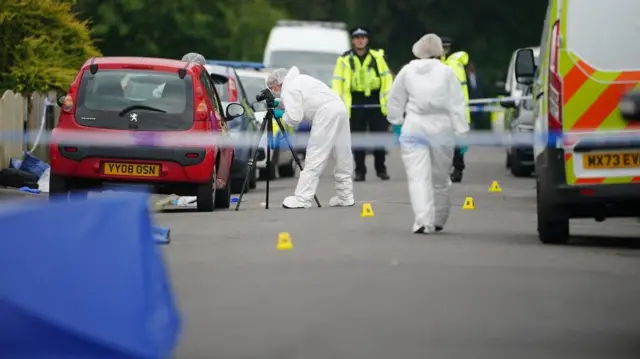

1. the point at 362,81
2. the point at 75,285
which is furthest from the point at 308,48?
the point at 75,285

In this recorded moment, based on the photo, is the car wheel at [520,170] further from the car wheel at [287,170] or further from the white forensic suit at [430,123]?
the white forensic suit at [430,123]

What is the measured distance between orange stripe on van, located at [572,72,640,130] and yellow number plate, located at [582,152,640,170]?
0.89 ft

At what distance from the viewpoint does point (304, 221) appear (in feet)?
55.4

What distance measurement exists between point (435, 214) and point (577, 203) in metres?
2.26

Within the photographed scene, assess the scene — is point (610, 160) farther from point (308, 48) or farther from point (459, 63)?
point (308, 48)

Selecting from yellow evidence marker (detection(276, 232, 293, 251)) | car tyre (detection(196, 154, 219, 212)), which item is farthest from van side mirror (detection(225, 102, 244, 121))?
yellow evidence marker (detection(276, 232, 293, 251))

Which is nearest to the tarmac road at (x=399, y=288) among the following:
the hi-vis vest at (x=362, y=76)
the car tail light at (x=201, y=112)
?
the car tail light at (x=201, y=112)

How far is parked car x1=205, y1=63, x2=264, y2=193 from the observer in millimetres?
22312

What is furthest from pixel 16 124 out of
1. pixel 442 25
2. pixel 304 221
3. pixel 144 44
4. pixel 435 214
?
pixel 442 25

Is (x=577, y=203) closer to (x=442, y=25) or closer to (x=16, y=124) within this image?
(x=16, y=124)

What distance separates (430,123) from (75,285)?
8.82m

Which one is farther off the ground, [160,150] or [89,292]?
[89,292]

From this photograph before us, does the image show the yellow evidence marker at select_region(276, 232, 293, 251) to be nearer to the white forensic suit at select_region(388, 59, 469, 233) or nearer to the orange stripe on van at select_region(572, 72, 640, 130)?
the white forensic suit at select_region(388, 59, 469, 233)

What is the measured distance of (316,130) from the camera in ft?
62.7
